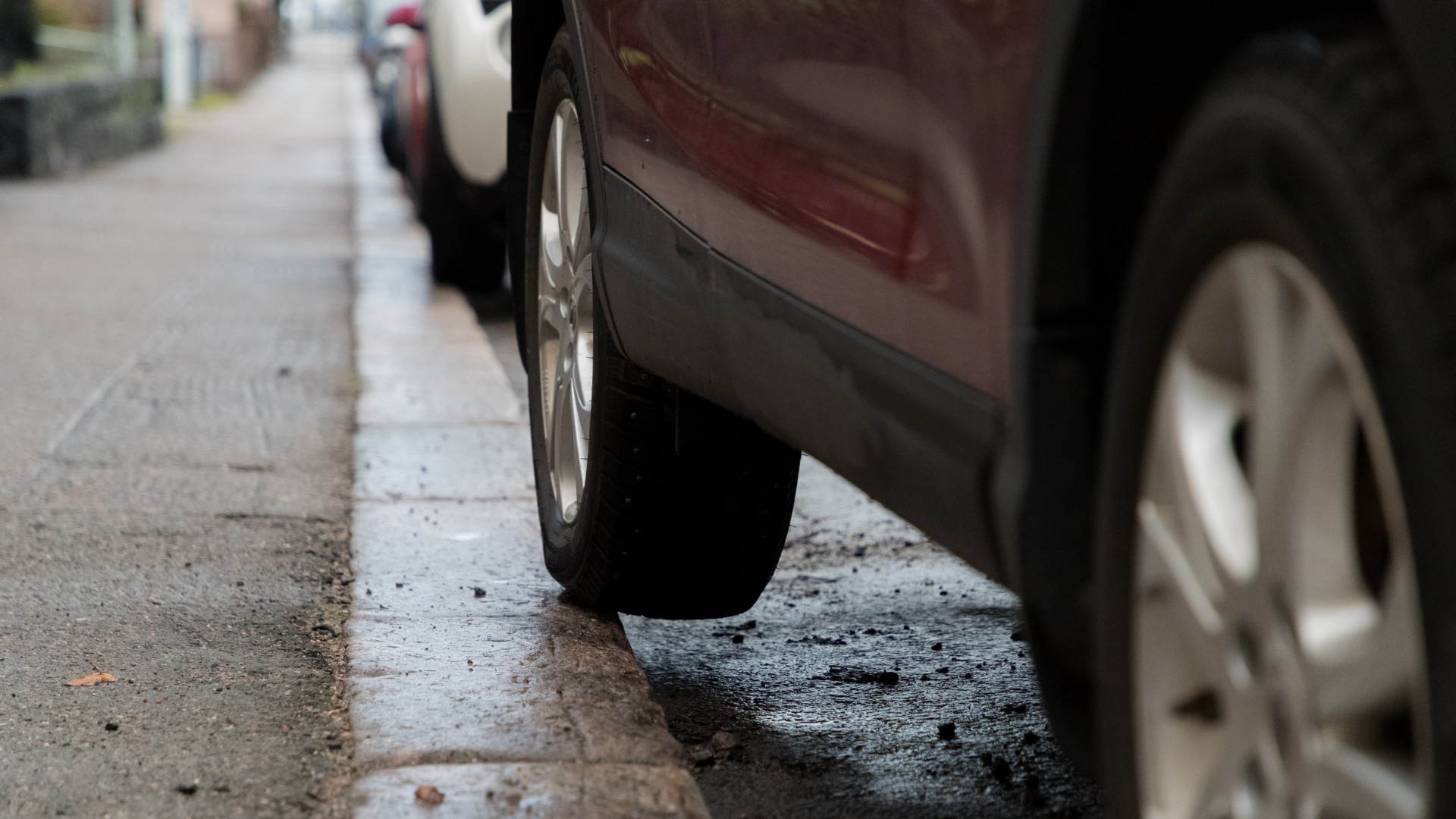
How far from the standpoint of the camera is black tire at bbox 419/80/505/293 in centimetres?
741

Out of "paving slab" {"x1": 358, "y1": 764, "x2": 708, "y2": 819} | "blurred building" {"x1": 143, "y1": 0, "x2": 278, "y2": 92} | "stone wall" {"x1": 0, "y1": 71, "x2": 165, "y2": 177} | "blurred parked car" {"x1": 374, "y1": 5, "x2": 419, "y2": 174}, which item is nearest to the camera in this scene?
"paving slab" {"x1": 358, "y1": 764, "x2": 708, "y2": 819}

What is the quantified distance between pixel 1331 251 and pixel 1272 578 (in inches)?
9.5

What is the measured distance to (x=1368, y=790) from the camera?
1.16 meters

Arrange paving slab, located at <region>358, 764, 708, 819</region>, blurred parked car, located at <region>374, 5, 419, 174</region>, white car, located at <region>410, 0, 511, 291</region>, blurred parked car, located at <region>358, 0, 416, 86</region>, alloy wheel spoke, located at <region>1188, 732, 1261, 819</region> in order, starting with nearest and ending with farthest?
alloy wheel spoke, located at <region>1188, 732, 1261, 819</region>
paving slab, located at <region>358, 764, 708, 819</region>
white car, located at <region>410, 0, 511, 291</region>
blurred parked car, located at <region>374, 5, 419, 174</region>
blurred parked car, located at <region>358, 0, 416, 86</region>

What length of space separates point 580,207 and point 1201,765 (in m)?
1.94

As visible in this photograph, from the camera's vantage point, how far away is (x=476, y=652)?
2969 millimetres

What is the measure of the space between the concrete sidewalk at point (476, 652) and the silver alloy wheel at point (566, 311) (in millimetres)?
269

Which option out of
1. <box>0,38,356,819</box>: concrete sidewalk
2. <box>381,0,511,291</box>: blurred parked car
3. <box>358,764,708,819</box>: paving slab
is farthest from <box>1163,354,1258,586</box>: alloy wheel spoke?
<box>381,0,511,291</box>: blurred parked car

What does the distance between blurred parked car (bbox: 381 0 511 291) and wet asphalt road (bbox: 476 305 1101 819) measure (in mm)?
3545

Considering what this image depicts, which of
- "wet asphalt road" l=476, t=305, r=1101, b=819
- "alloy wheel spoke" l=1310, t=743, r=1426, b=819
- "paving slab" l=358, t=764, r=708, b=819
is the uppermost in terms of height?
"alloy wheel spoke" l=1310, t=743, r=1426, b=819

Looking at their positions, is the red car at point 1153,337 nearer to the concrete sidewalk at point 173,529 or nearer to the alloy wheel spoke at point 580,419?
the alloy wheel spoke at point 580,419

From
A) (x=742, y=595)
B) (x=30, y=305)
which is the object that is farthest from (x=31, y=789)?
(x=30, y=305)

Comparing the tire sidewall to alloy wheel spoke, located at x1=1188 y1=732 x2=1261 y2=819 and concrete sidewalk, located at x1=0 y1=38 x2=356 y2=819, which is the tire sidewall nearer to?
concrete sidewalk, located at x1=0 y1=38 x2=356 y2=819

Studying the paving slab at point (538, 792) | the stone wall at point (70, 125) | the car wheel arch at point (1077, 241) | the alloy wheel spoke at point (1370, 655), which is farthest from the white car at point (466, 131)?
the stone wall at point (70, 125)
